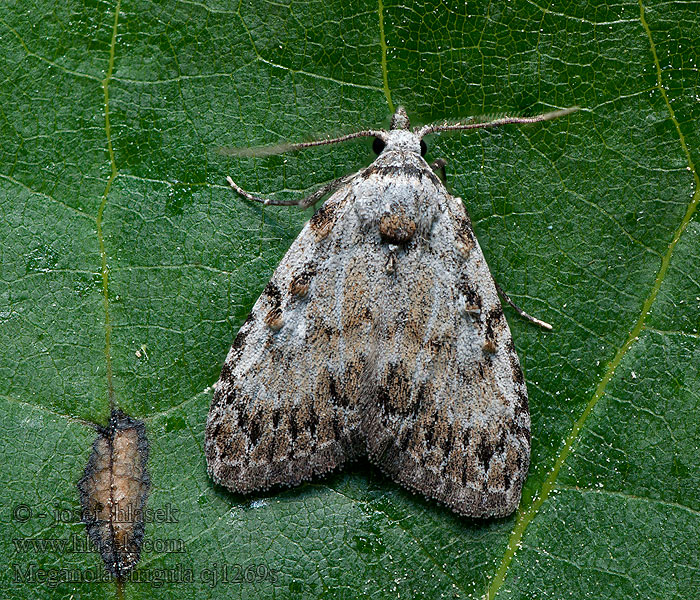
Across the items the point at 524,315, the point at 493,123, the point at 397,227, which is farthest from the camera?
the point at 524,315

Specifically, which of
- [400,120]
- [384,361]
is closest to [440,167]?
[400,120]

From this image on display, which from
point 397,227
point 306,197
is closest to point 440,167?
point 397,227

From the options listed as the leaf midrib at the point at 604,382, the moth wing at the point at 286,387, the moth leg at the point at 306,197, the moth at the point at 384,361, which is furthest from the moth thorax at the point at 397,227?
the leaf midrib at the point at 604,382

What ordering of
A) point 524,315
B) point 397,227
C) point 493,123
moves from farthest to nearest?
point 524,315 → point 493,123 → point 397,227

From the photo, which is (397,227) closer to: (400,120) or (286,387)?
(400,120)

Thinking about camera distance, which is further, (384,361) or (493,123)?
(493,123)

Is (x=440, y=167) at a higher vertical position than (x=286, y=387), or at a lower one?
higher

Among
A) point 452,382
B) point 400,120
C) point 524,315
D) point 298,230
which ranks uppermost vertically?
point 400,120
